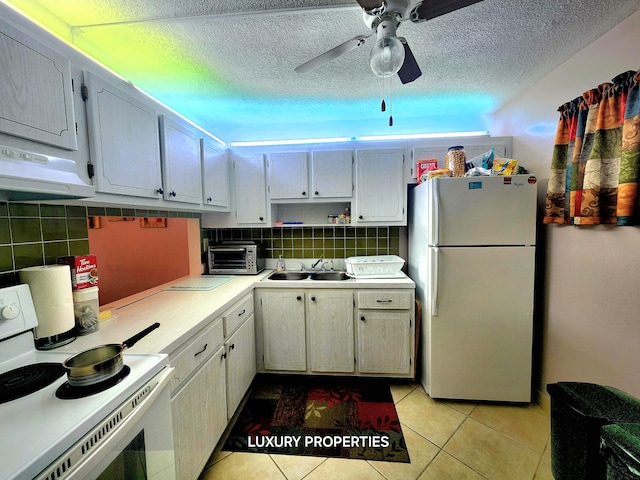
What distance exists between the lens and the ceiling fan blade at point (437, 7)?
0.92m

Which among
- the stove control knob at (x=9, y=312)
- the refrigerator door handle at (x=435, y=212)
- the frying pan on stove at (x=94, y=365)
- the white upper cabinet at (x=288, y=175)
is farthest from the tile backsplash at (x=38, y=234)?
the refrigerator door handle at (x=435, y=212)

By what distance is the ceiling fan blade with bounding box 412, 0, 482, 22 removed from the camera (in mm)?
920

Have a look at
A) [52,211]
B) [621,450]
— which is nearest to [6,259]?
[52,211]

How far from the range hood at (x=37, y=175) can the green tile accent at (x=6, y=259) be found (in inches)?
10.5

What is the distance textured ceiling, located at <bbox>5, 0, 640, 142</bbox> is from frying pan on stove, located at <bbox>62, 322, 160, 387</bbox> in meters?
1.54

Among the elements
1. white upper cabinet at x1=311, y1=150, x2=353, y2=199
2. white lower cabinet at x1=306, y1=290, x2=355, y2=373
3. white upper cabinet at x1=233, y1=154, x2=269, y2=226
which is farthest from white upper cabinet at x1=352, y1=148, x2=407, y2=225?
white upper cabinet at x1=233, y1=154, x2=269, y2=226

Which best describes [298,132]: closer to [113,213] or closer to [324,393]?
[113,213]

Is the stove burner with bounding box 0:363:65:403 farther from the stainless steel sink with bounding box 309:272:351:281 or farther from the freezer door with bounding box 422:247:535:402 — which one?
the freezer door with bounding box 422:247:535:402

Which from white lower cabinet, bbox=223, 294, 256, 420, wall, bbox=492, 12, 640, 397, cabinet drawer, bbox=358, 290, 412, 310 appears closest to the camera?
wall, bbox=492, 12, 640, 397

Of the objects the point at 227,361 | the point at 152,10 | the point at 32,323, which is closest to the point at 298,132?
the point at 152,10

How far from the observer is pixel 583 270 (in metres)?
1.58

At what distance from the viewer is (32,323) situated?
98cm

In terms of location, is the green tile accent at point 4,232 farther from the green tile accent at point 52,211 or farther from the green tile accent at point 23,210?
the green tile accent at point 52,211

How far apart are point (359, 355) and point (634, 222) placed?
186 cm
